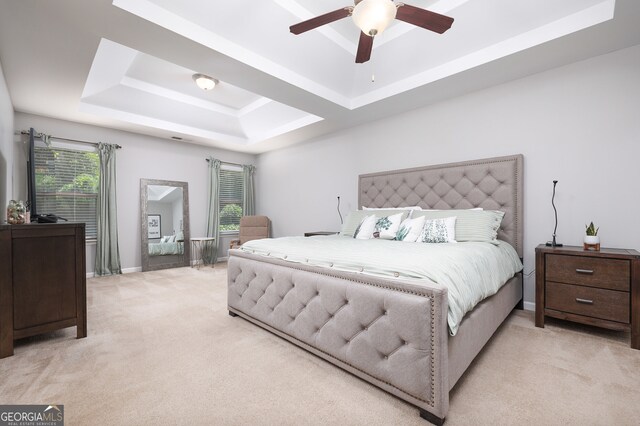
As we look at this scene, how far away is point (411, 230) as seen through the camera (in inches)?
117

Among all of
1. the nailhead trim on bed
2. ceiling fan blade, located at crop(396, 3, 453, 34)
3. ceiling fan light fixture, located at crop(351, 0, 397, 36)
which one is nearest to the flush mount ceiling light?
the nailhead trim on bed

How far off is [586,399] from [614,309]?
1.10 meters

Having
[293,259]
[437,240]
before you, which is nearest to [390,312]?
[293,259]

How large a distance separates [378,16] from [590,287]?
104 inches

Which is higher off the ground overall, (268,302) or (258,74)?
(258,74)

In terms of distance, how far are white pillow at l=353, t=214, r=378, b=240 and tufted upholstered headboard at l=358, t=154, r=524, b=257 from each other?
0.79m

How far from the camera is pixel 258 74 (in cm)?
309

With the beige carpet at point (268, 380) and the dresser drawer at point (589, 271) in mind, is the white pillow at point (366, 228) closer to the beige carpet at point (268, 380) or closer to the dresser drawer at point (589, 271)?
the beige carpet at point (268, 380)

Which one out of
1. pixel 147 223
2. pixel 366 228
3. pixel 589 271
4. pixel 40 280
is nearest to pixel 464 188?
pixel 366 228

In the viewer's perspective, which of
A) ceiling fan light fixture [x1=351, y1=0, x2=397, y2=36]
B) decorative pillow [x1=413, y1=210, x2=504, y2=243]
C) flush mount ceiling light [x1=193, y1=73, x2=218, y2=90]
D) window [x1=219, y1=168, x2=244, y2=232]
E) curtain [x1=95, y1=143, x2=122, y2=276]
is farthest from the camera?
window [x1=219, y1=168, x2=244, y2=232]

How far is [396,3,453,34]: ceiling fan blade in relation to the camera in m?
1.85

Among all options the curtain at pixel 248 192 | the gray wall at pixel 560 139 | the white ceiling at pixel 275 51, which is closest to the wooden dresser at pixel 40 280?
the white ceiling at pixel 275 51

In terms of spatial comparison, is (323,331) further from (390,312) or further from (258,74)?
(258,74)

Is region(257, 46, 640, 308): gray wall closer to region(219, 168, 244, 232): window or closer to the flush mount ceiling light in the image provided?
the flush mount ceiling light
